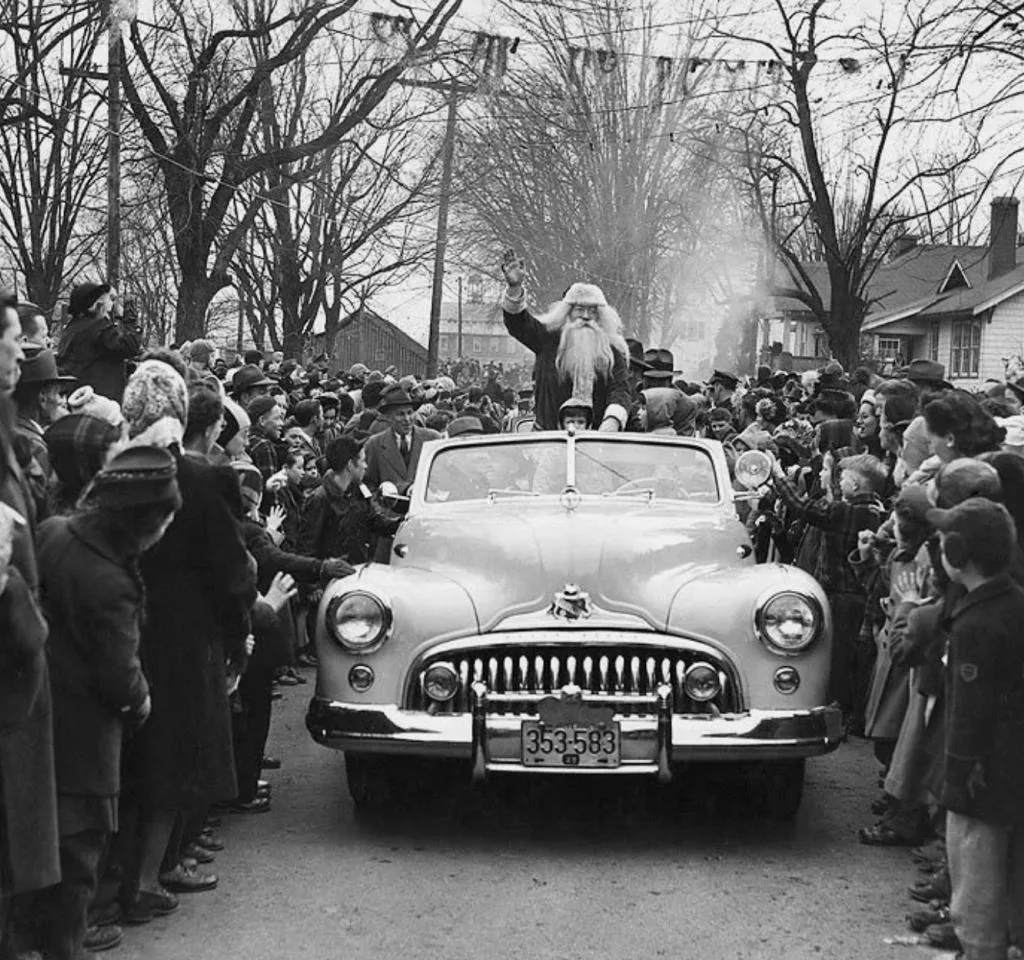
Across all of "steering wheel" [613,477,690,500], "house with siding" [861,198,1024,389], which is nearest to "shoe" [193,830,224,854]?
"steering wheel" [613,477,690,500]

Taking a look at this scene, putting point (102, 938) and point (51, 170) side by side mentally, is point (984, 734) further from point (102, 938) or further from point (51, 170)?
point (51, 170)

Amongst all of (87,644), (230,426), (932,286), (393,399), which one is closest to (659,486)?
(230,426)

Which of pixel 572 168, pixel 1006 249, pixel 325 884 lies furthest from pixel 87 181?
pixel 1006 249

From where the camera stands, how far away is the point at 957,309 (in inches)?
1911

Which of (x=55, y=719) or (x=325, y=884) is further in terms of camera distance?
(x=325, y=884)

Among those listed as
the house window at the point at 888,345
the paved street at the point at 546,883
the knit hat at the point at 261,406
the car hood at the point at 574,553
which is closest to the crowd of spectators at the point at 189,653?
the paved street at the point at 546,883

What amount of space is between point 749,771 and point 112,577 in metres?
3.18

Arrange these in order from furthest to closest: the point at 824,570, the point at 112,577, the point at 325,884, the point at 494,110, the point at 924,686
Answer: the point at 494,110 < the point at 824,570 < the point at 325,884 < the point at 924,686 < the point at 112,577

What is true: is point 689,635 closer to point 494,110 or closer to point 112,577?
point 112,577

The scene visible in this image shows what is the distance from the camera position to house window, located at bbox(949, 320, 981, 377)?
48.5 metres

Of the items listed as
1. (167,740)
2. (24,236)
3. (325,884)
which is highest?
(24,236)

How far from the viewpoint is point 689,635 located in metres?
6.75

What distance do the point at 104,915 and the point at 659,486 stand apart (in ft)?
12.3

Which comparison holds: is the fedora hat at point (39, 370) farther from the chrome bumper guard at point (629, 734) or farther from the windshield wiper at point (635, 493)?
the windshield wiper at point (635, 493)
